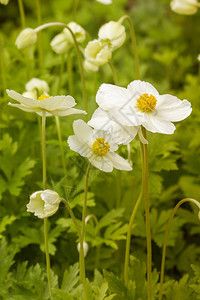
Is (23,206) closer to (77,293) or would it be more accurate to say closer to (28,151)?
(28,151)

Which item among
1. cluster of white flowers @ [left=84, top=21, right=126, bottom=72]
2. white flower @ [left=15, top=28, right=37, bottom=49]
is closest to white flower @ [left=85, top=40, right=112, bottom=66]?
cluster of white flowers @ [left=84, top=21, right=126, bottom=72]

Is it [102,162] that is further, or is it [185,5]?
[185,5]

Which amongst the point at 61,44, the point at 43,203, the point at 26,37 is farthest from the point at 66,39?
the point at 43,203

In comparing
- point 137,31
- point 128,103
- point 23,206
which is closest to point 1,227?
point 23,206

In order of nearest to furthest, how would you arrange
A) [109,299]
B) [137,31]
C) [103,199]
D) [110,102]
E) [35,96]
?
[110,102] < [109,299] < [35,96] < [103,199] < [137,31]

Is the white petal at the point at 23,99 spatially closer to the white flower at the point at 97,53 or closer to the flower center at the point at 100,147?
the flower center at the point at 100,147

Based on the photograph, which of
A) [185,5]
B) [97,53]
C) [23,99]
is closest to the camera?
[23,99]

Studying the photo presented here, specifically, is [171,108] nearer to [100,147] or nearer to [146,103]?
[146,103]
